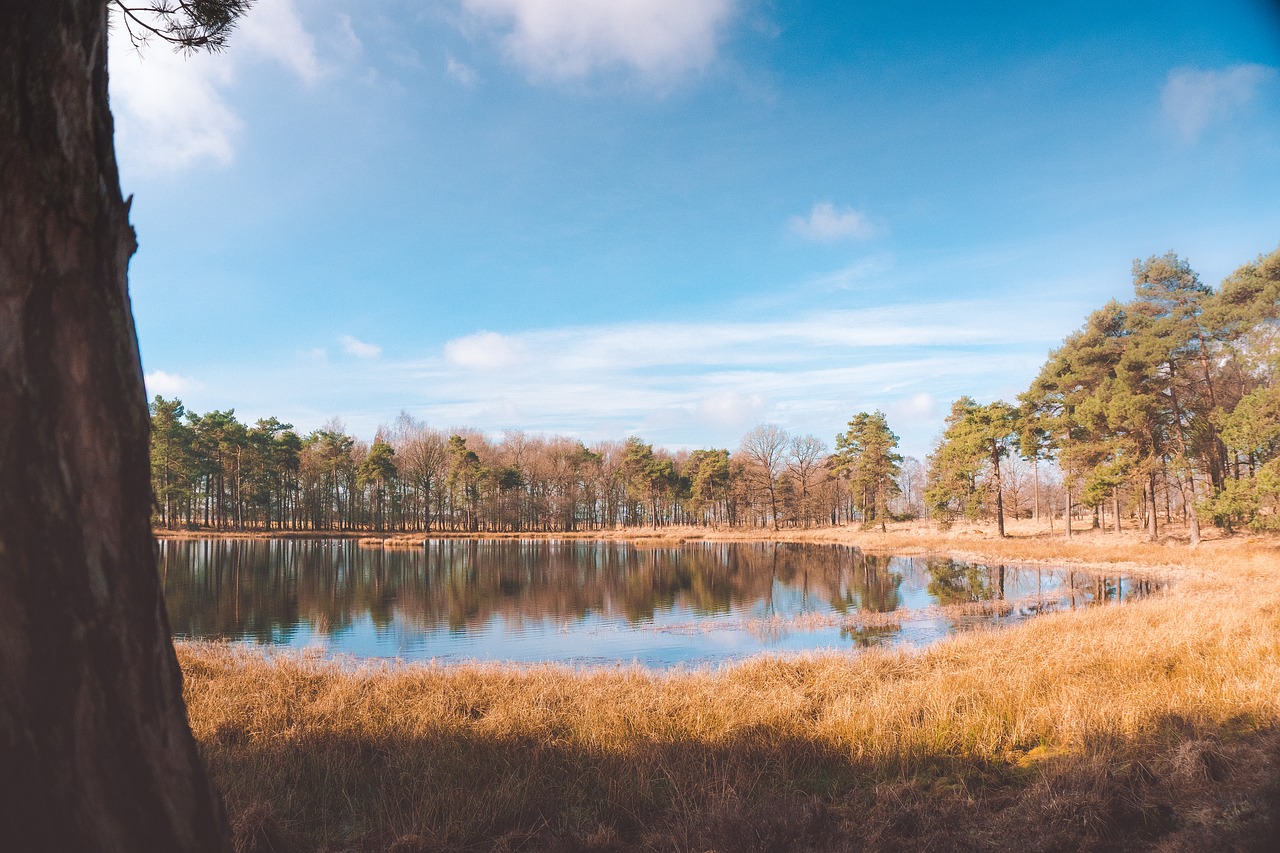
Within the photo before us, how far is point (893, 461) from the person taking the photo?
58.2 metres

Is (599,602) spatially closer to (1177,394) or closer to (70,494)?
(70,494)

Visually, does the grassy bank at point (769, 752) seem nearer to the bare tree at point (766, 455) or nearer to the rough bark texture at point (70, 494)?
the rough bark texture at point (70, 494)

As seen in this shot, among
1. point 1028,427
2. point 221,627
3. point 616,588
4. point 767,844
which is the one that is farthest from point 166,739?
point 1028,427

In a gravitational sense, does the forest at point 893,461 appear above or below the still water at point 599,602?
above

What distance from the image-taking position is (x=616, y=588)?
28.7 m

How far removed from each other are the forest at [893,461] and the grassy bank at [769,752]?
19.7 m

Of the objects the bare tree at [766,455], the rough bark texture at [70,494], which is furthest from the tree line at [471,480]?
the rough bark texture at [70,494]

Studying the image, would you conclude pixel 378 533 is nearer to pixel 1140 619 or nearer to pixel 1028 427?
pixel 1028 427

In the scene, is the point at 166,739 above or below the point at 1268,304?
below

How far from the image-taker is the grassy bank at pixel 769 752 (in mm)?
4465

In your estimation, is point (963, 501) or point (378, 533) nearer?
point (963, 501)

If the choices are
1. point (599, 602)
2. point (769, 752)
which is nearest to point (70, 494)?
point (769, 752)

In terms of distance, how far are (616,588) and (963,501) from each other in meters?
32.1

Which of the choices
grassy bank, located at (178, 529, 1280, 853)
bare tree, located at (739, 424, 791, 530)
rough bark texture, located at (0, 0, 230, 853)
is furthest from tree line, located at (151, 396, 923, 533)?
rough bark texture, located at (0, 0, 230, 853)
